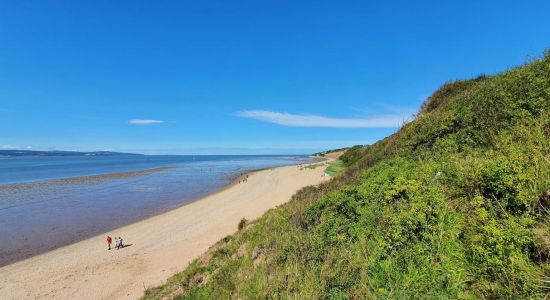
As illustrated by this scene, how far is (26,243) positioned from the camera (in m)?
20.9

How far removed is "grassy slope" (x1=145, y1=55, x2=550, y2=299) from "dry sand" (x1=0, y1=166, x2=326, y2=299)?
6.82 m

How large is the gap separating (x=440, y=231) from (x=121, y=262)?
1749 centimetres

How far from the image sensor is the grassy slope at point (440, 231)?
3.61m

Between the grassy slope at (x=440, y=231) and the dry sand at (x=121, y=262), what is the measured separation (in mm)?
6816

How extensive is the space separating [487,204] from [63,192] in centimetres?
5269

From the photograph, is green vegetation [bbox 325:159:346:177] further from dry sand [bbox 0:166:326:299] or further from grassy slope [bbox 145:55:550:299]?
grassy slope [bbox 145:55:550:299]

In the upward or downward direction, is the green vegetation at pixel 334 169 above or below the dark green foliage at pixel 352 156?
→ below

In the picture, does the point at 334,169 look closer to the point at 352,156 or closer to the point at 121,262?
the point at 352,156

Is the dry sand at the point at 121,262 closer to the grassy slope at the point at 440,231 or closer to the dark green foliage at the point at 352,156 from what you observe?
the grassy slope at the point at 440,231

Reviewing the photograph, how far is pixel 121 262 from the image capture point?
16656 mm

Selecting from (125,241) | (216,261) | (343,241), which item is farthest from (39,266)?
(343,241)

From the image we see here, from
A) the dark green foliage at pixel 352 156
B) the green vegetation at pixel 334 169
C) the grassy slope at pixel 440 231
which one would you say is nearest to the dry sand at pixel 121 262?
the grassy slope at pixel 440 231

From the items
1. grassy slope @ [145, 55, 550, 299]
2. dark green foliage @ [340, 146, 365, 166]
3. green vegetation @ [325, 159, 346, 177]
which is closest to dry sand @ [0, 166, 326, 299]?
grassy slope @ [145, 55, 550, 299]

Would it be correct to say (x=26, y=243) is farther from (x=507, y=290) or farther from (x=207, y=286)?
(x=507, y=290)
